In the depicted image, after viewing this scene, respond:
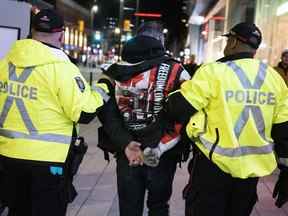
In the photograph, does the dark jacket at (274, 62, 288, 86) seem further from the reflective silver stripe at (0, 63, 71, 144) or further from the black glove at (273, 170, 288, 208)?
the reflective silver stripe at (0, 63, 71, 144)

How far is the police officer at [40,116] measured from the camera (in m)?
3.70

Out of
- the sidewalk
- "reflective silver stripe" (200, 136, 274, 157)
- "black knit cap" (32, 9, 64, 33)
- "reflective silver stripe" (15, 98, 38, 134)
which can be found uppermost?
"black knit cap" (32, 9, 64, 33)

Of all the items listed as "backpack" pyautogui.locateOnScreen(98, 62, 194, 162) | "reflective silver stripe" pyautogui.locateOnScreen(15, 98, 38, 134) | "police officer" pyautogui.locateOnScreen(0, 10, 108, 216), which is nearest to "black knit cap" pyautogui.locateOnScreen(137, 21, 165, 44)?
"backpack" pyautogui.locateOnScreen(98, 62, 194, 162)

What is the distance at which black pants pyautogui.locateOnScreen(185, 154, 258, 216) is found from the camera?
3.76 meters

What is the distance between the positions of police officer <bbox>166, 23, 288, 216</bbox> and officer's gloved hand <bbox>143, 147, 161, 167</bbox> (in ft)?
0.93

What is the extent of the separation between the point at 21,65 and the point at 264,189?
16.4 ft

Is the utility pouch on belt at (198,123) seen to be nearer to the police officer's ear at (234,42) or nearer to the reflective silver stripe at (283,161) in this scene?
the police officer's ear at (234,42)

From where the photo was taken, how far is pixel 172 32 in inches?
3396

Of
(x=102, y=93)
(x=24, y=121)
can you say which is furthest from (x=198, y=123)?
(x=24, y=121)

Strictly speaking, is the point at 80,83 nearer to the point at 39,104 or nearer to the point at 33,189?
the point at 39,104

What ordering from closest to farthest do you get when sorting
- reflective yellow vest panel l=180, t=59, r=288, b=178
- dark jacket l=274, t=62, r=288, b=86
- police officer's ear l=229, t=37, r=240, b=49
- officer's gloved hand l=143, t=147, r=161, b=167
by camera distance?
reflective yellow vest panel l=180, t=59, r=288, b=178 < police officer's ear l=229, t=37, r=240, b=49 < officer's gloved hand l=143, t=147, r=161, b=167 < dark jacket l=274, t=62, r=288, b=86

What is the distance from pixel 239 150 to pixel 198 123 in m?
0.32

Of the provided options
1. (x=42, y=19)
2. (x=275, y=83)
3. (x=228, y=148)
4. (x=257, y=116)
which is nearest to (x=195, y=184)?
(x=228, y=148)

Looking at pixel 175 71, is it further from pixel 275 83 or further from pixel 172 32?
pixel 172 32
